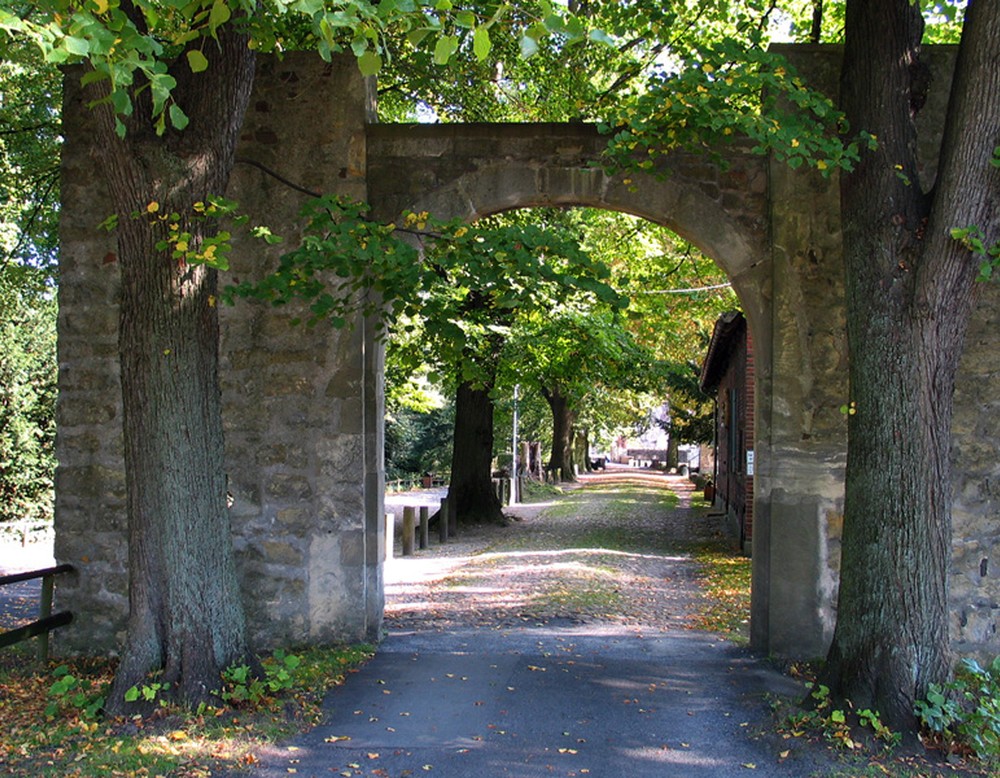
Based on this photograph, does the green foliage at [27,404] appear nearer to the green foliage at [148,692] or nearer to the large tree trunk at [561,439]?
the green foliage at [148,692]

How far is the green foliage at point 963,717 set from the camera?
5.44 metres

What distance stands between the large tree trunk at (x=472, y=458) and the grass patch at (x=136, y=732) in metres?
14.2

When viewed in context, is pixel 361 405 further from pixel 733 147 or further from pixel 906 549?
pixel 906 549

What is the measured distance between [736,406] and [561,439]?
71.9 ft

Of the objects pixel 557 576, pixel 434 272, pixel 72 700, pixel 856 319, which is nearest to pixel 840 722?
pixel 856 319

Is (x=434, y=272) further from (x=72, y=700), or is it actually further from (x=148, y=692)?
(x=72, y=700)

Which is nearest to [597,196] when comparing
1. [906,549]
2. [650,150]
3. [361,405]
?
[650,150]

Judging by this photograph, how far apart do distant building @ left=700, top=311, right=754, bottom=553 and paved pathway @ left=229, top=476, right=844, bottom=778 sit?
197 inches

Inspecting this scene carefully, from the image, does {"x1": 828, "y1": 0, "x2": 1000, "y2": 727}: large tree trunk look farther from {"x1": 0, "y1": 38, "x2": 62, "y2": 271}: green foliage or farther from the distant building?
{"x1": 0, "y1": 38, "x2": 62, "y2": 271}: green foliage

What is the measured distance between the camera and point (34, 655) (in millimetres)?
8148

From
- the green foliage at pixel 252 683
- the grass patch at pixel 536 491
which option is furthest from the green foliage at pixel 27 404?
the grass patch at pixel 536 491

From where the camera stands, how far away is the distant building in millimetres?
17031

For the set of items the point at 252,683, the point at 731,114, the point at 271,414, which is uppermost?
the point at 731,114

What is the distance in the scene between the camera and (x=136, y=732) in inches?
215
